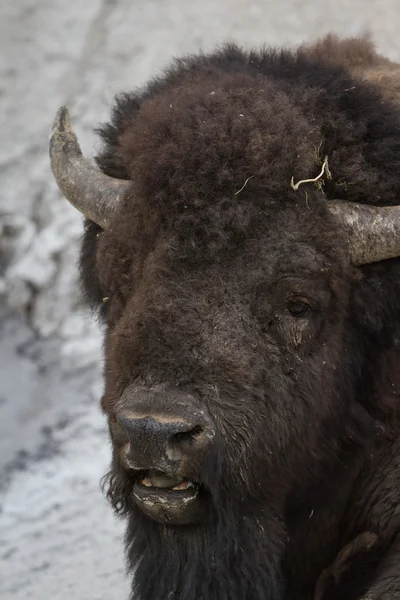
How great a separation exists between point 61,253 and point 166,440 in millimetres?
6185

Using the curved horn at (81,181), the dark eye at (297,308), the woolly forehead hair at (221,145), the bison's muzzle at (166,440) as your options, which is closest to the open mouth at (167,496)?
the bison's muzzle at (166,440)

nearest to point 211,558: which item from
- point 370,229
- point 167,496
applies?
point 167,496

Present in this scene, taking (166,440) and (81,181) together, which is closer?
(166,440)

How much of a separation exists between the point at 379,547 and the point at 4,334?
5517 millimetres

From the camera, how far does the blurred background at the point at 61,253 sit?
5824mm

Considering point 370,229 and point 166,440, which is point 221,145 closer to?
point 370,229

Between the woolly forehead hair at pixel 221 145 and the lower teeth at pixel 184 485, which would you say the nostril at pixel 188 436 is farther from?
the woolly forehead hair at pixel 221 145

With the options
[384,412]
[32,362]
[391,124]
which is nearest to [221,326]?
[384,412]

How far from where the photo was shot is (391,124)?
3.60 m

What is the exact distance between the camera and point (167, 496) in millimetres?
3102

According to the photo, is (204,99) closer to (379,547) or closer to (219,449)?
(219,449)

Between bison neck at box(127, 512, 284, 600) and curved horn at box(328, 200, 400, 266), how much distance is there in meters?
1.25

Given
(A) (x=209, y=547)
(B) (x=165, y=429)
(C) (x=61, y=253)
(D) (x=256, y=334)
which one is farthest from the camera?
(C) (x=61, y=253)

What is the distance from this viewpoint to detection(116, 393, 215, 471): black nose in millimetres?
2873
